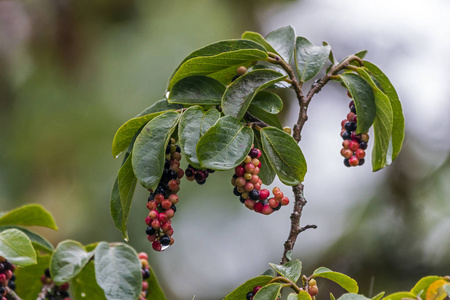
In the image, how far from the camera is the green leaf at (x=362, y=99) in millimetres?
781

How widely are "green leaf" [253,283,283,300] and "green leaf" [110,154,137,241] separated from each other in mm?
201

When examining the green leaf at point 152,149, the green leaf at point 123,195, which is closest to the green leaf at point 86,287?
the green leaf at point 123,195

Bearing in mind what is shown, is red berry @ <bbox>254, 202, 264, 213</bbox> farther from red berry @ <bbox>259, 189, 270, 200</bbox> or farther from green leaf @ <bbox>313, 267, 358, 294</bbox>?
green leaf @ <bbox>313, 267, 358, 294</bbox>

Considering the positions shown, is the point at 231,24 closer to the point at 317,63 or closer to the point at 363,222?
the point at 363,222

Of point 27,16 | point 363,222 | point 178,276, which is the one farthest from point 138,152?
point 27,16

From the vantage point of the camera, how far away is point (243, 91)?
75 centimetres

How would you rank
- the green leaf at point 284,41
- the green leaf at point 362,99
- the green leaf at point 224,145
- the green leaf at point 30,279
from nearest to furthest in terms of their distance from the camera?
the green leaf at point 224,145 → the green leaf at point 362,99 → the green leaf at point 284,41 → the green leaf at point 30,279

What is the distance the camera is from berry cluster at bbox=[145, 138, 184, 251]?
28.6 inches

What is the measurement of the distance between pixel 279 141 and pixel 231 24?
2937mm

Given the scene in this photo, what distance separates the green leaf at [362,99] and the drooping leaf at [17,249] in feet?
1.67

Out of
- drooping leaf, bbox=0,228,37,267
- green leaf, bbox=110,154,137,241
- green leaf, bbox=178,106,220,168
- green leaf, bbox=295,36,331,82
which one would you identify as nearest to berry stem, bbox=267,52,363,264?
green leaf, bbox=295,36,331,82

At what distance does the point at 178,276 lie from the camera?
2.98 m

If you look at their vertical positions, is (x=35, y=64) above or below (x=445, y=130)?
above

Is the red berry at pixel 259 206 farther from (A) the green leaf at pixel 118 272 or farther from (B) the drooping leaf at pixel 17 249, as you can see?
(B) the drooping leaf at pixel 17 249
